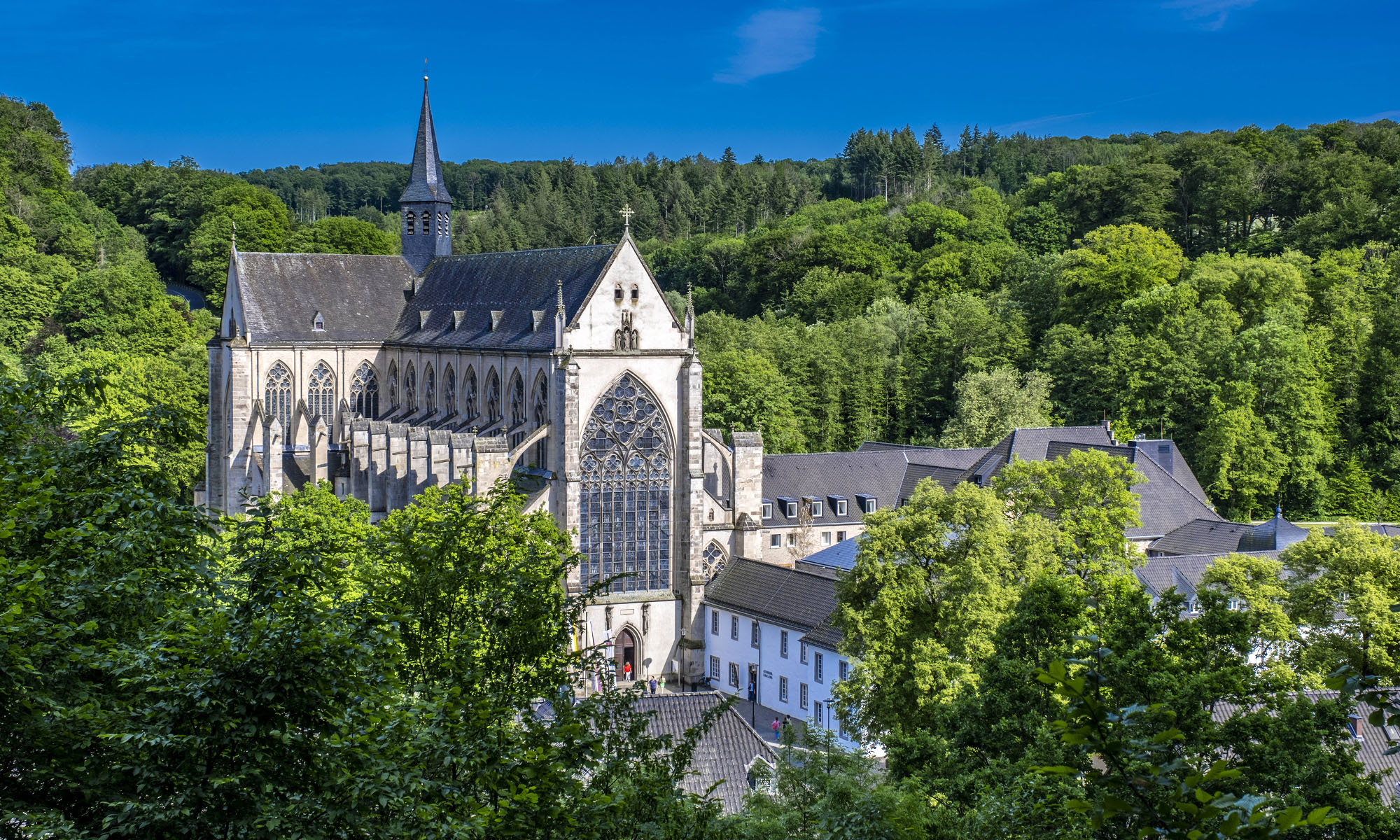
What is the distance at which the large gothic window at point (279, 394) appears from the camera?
196ft

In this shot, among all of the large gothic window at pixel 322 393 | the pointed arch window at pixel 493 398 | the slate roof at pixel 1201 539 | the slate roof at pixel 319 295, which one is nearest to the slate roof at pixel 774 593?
the pointed arch window at pixel 493 398

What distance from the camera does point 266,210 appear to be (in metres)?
105

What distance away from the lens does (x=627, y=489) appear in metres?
48.3

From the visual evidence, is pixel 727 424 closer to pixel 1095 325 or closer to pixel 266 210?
pixel 1095 325

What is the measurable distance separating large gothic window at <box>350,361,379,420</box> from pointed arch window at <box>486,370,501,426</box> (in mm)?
11280

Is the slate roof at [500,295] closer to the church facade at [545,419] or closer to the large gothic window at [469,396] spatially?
the church facade at [545,419]

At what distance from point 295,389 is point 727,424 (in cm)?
2500

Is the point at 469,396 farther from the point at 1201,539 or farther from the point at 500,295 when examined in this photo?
the point at 1201,539

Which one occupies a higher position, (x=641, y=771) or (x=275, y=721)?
(x=275, y=721)

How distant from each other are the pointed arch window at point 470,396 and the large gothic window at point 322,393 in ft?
29.3

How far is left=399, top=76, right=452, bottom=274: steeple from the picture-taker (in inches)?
2581

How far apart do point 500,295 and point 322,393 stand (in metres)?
11.5

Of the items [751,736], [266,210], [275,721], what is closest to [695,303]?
[266,210]

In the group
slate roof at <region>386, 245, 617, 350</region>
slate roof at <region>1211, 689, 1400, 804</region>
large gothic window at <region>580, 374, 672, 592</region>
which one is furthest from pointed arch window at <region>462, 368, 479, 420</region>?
slate roof at <region>1211, 689, 1400, 804</region>
